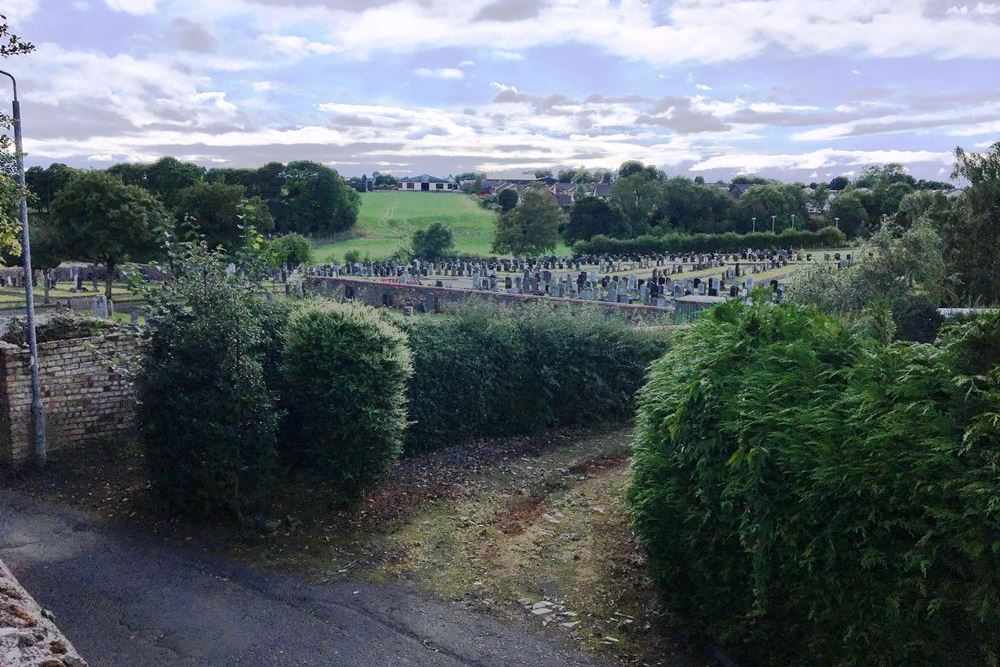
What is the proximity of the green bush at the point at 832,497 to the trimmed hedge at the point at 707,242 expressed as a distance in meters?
61.1

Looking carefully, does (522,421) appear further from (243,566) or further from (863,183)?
(863,183)

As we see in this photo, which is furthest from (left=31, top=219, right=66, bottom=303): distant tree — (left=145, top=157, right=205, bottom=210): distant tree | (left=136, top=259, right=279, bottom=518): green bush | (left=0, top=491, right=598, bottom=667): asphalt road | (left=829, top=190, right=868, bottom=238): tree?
(left=829, top=190, right=868, bottom=238): tree

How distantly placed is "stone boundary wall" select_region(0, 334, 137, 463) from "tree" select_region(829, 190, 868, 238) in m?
79.8

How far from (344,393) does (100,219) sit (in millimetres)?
34047

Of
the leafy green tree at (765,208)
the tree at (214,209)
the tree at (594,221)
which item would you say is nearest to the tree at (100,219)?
the tree at (214,209)

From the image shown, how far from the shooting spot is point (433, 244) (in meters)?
67.4

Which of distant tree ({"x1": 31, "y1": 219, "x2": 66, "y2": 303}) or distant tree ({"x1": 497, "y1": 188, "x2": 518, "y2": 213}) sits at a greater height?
distant tree ({"x1": 497, "y1": 188, "x2": 518, "y2": 213})

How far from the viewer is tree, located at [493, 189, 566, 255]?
2569 inches

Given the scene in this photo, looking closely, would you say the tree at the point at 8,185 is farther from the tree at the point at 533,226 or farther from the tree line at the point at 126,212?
the tree at the point at 533,226

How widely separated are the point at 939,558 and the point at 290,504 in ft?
25.5

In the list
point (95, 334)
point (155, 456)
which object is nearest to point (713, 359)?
point (155, 456)

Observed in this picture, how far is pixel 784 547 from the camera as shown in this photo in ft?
18.7

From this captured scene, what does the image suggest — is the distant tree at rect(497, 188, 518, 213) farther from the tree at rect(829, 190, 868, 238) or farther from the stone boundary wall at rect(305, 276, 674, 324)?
the stone boundary wall at rect(305, 276, 674, 324)

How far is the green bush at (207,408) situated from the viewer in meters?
9.59
